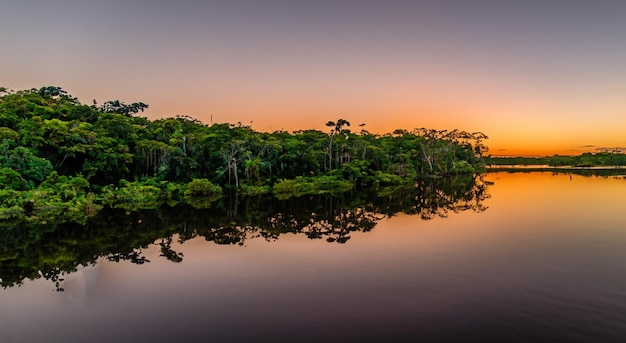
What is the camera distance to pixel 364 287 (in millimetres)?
11820

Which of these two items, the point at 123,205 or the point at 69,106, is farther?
the point at 69,106

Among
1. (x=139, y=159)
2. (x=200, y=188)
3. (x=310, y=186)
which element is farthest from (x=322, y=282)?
(x=139, y=159)

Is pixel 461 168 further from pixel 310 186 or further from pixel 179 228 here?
pixel 179 228

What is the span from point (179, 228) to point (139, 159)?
26.8 meters

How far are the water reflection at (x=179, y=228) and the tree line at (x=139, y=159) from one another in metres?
6.30

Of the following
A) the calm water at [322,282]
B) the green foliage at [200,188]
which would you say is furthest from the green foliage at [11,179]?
the green foliage at [200,188]

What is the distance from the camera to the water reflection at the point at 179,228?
15.5 m

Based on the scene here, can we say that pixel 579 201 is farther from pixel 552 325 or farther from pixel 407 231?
pixel 552 325

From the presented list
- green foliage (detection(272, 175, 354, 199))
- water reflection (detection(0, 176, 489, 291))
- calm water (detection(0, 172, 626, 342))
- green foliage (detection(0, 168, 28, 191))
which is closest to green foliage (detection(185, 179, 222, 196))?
water reflection (detection(0, 176, 489, 291))

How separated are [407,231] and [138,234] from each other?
15.0m

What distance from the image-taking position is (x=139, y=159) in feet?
147

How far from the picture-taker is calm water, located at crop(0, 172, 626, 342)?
A: 9016mm

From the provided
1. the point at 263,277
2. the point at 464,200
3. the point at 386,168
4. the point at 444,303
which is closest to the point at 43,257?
A: the point at 263,277

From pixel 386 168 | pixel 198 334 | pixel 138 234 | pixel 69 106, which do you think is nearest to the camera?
pixel 198 334
